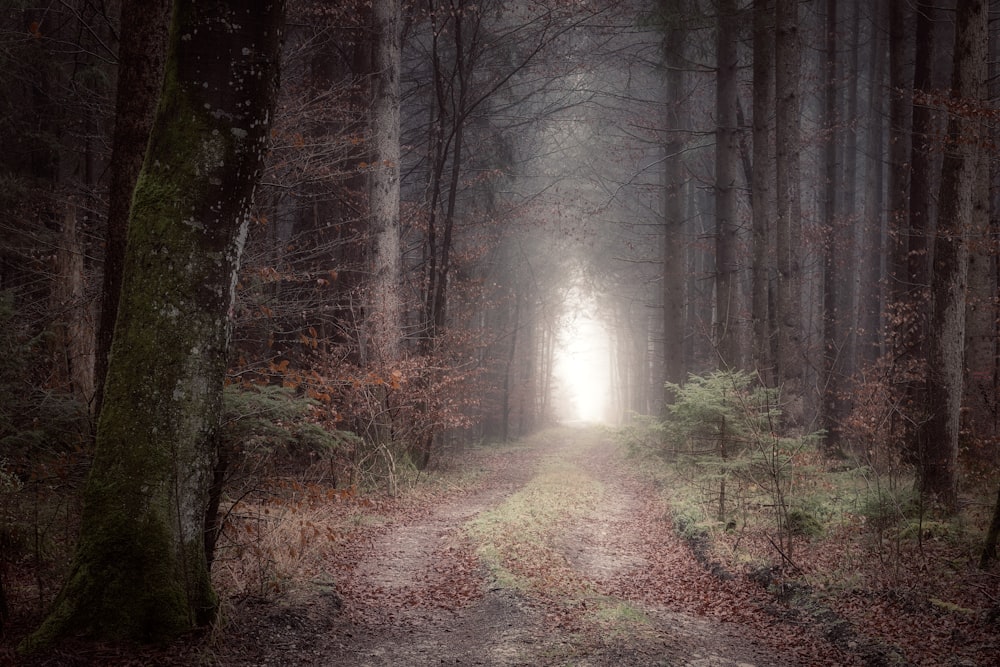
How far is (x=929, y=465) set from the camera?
790cm

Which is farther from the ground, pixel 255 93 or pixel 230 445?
pixel 255 93

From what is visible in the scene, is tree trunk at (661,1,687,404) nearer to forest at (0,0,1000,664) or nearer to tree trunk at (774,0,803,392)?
forest at (0,0,1000,664)

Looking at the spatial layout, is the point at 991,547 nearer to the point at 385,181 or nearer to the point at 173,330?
the point at 173,330

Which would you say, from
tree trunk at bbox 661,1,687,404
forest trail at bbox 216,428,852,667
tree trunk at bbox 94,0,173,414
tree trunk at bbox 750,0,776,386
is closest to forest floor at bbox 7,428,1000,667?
forest trail at bbox 216,428,852,667

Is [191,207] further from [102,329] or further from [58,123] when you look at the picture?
[58,123]

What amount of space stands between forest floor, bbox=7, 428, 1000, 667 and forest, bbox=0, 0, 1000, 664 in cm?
33

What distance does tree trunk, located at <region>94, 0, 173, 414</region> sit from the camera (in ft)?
19.5

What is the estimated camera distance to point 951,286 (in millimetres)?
7906

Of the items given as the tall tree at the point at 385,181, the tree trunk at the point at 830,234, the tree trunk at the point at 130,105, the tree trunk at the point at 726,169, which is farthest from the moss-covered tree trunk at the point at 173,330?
the tree trunk at the point at 830,234

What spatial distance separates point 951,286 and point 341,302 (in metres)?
10.1

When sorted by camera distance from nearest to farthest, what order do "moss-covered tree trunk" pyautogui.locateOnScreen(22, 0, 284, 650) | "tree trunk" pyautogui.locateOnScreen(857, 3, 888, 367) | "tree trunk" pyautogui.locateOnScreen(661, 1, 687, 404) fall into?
"moss-covered tree trunk" pyautogui.locateOnScreen(22, 0, 284, 650)
"tree trunk" pyautogui.locateOnScreen(857, 3, 888, 367)
"tree trunk" pyautogui.locateOnScreen(661, 1, 687, 404)

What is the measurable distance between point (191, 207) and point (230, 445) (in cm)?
181

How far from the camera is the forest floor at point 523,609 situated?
4852 millimetres

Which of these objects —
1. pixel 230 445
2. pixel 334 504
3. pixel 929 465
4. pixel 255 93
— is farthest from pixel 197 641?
pixel 929 465
